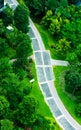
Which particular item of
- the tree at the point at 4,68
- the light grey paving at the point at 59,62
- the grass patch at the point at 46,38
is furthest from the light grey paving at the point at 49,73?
the tree at the point at 4,68

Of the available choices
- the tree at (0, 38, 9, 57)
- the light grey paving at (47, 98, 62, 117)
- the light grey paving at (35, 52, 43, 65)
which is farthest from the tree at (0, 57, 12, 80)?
the light grey paving at (35, 52, 43, 65)

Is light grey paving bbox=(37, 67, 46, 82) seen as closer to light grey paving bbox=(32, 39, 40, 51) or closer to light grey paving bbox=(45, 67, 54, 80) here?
light grey paving bbox=(45, 67, 54, 80)

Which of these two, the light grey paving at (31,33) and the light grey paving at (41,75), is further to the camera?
the light grey paving at (31,33)

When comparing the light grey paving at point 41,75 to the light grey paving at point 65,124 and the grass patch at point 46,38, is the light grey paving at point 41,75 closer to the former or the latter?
the grass patch at point 46,38

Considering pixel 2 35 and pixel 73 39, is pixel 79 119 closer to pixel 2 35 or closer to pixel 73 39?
pixel 73 39

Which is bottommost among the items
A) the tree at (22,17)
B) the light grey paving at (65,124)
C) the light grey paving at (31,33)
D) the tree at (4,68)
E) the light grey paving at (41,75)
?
the light grey paving at (65,124)

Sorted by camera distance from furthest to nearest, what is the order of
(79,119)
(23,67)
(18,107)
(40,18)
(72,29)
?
(40,18) → (72,29) → (23,67) → (79,119) → (18,107)

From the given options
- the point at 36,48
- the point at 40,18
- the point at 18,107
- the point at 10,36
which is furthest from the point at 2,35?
the point at 18,107

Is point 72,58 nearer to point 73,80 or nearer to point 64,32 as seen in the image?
point 73,80
